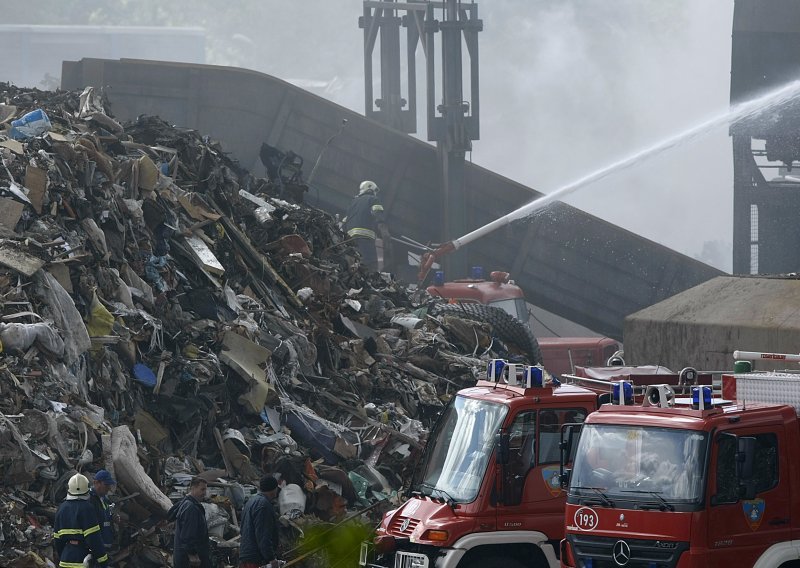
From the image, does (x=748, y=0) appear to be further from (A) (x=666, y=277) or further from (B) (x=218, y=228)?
(B) (x=218, y=228)

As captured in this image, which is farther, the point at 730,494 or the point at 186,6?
the point at 186,6

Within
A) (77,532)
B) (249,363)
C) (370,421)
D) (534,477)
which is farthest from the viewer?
(370,421)

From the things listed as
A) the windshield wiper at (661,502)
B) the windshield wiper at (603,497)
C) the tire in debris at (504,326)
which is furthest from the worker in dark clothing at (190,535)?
the tire in debris at (504,326)

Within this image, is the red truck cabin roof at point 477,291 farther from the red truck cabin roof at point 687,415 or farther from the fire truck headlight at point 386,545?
the red truck cabin roof at point 687,415

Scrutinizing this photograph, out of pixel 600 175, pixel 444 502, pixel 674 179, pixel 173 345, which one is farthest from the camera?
pixel 674 179

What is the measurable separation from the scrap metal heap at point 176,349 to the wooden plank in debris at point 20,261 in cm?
2

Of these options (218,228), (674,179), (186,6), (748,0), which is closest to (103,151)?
(218,228)

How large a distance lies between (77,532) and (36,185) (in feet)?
Result: 14.9

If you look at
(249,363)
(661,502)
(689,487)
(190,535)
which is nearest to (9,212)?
(249,363)

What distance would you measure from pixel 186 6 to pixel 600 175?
72.2 meters

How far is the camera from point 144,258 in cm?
1184

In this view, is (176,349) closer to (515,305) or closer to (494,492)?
(494,492)

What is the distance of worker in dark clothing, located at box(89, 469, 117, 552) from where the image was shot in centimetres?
793

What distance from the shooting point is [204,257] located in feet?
40.9
